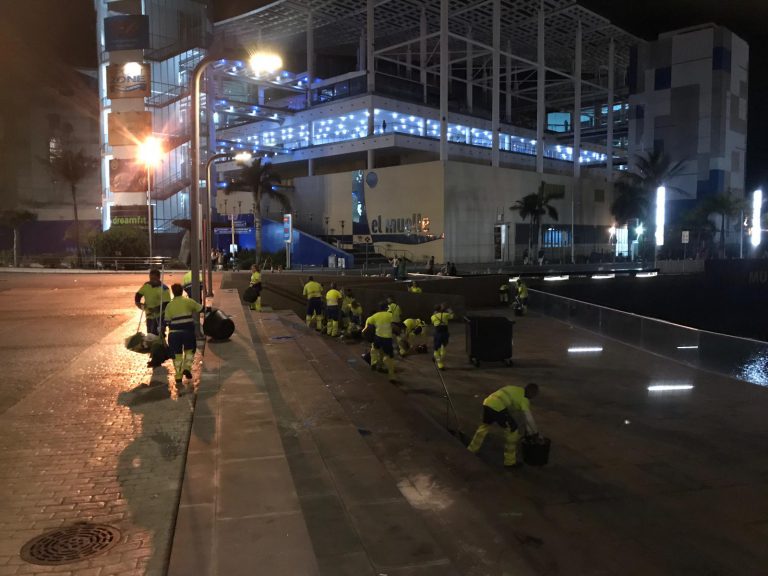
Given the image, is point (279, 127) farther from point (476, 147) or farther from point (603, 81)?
point (603, 81)

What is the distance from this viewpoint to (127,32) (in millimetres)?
57031

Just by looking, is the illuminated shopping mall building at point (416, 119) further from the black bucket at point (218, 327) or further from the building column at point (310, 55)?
the black bucket at point (218, 327)

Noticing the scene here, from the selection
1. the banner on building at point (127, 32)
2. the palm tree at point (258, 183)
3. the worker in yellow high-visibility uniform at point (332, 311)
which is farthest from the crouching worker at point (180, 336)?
the banner on building at point (127, 32)

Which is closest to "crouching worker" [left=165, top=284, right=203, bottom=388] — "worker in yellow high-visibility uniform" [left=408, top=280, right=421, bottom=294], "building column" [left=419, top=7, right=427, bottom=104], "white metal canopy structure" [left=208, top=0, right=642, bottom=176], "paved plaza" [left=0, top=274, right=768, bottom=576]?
"paved plaza" [left=0, top=274, right=768, bottom=576]

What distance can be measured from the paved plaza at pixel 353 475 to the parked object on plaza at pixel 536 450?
185 millimetres

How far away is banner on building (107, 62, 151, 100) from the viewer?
5731cm

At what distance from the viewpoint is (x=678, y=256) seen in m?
60.7

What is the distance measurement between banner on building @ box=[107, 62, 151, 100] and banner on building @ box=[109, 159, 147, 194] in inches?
245

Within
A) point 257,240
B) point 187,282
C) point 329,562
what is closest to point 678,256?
point 257,240

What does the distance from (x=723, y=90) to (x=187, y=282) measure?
63.9m

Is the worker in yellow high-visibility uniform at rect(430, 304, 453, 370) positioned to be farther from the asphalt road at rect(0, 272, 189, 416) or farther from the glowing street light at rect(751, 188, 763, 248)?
the glowing street light at rect(751, 188, 763, 248)

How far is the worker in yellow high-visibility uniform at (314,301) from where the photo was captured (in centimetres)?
1991

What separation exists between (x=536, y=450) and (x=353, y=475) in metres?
3.03

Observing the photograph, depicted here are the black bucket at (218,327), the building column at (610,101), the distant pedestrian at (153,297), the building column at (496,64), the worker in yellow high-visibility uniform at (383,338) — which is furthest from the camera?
the building column at (610,101)
